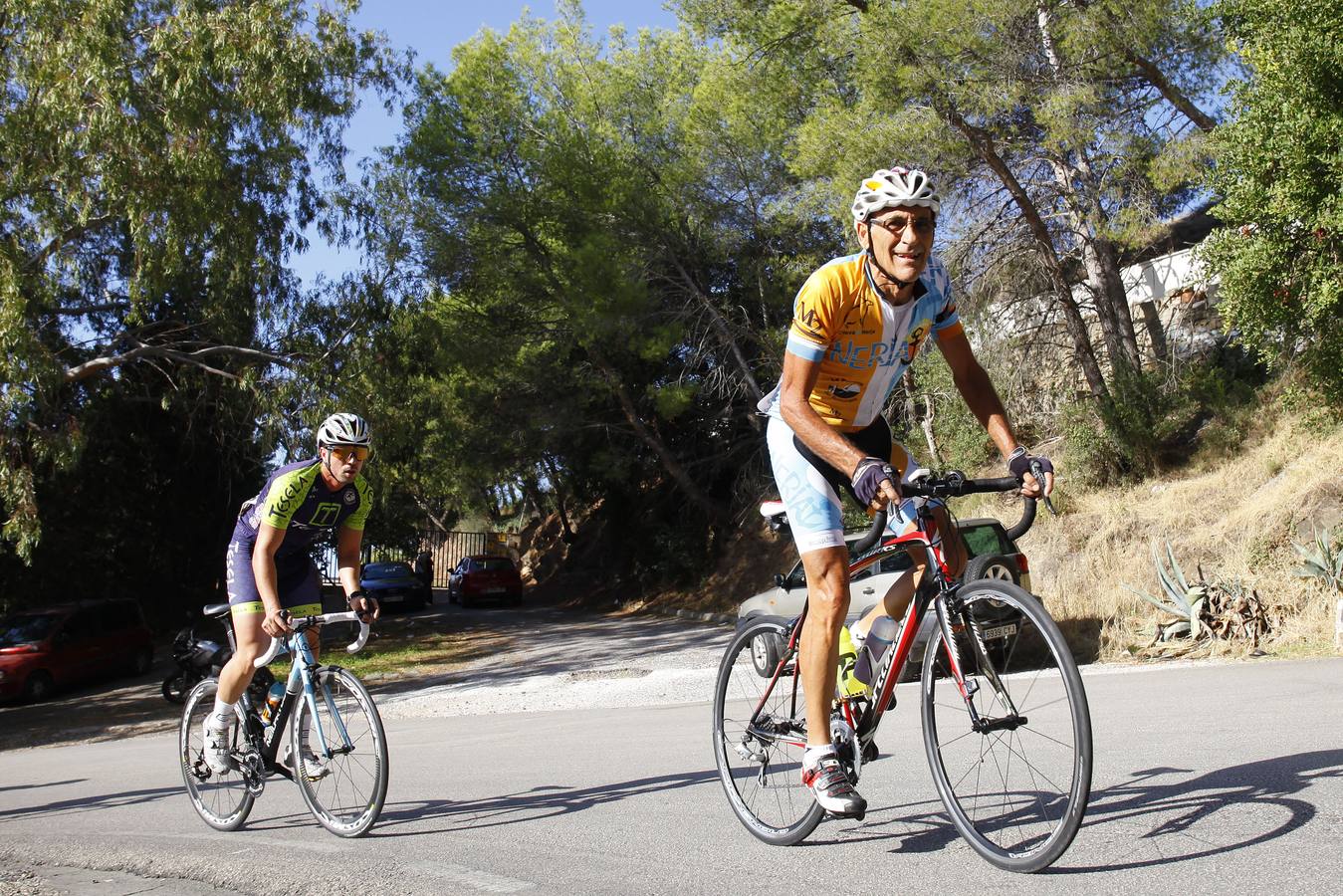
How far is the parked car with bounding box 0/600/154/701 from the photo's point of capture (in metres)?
19.4

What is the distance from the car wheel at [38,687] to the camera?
1939cm

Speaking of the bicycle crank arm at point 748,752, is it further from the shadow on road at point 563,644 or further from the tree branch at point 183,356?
the tree branch at point 183,356

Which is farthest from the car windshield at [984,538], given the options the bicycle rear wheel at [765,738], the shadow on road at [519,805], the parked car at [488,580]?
the parked car at [488,580]

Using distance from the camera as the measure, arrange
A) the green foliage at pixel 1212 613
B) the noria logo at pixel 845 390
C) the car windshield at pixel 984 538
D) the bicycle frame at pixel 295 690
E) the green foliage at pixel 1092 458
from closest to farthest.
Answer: the noria logo at pixel 845 390 → the bicycle frame at pixel 295 690 → the green foliage at pixel 1212 613 → the car windshield at pixel 984 538 → the green foliage at pixel 1092 458

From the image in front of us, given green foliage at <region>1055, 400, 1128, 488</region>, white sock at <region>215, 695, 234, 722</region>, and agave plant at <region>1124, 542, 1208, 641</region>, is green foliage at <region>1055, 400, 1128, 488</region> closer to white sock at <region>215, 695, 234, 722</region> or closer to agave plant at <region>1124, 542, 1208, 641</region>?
agave plant at <region>1124, 542, 1208, 641</region>

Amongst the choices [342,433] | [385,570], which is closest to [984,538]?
[342,433]

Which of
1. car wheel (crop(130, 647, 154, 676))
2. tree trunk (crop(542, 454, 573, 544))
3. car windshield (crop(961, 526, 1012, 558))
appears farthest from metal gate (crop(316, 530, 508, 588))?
car windshield (crop(961, 526, 1012, 558))

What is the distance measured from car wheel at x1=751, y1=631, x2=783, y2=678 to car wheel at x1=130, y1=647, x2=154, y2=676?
21.7 meters

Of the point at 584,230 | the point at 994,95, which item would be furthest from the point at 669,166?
the point at 994,95

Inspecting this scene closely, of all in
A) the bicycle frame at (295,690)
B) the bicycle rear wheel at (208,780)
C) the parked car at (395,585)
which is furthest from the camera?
the parked car at (395,585)

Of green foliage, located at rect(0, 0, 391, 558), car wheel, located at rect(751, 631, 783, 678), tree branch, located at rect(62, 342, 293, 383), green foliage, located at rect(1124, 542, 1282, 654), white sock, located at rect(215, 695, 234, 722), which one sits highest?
green foliage, located at rect(0, 0, 391, 558)

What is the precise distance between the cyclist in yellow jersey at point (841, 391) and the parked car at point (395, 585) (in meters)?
32.5

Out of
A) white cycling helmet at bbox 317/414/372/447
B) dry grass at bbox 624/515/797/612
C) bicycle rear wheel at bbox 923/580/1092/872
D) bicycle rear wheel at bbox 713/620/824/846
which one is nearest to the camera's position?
bicycle rear wheel at bbox 923/580/1092/872

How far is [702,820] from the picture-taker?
172 inches
